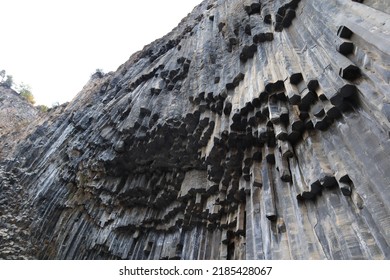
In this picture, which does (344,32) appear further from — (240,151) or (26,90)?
(26,90)

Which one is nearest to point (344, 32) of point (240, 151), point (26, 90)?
point (240, 151)

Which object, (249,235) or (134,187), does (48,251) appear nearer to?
(134,187)

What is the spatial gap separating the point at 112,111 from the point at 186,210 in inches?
314

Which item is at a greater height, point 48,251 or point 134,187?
point 134,187

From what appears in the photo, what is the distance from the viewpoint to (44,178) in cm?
1848

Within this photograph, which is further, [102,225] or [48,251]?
[48,251]

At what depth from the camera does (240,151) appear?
8.19 metres

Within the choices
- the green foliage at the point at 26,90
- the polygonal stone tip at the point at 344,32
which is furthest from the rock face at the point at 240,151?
the green foliage at the point at 26,90

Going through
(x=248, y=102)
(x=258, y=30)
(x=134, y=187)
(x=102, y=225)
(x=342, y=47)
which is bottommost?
(x=102, y=225)

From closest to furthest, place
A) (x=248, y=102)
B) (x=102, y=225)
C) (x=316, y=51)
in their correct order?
(x=316, y=51), (x=248, y=102), (x=102, y=225)

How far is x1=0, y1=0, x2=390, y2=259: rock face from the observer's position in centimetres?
420

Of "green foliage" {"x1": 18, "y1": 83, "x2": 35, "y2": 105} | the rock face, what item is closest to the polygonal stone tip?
the rock face

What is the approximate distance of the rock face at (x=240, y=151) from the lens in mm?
4203
